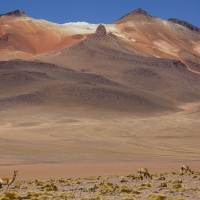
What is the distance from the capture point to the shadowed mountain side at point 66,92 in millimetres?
98188

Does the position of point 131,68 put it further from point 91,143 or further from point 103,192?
point 103,192

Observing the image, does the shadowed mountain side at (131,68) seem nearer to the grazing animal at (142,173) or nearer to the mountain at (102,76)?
the mountain at (102,76)

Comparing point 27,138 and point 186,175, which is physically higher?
point 27,138

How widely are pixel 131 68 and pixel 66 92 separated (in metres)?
37.4

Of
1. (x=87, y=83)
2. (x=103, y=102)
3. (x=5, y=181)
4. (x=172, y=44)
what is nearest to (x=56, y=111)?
(x=103, y=102)

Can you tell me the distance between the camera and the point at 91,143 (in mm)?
54594

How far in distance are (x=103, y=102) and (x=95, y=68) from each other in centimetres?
3961

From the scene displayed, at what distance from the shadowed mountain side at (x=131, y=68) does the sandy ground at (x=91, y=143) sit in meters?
17.8

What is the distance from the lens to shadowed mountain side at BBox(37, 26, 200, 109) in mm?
124375

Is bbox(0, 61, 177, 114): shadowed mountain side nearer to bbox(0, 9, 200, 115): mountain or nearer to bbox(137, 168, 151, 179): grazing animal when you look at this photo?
bbox(0, 9, 200, 115): mountain

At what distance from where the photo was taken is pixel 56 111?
91625 mm

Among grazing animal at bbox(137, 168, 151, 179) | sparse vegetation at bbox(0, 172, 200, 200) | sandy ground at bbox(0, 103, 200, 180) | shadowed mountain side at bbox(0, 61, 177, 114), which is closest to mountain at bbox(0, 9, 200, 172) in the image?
sandy ground at bbox(0, 103, 200, 180)

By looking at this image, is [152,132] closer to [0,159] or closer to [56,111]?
[56,111]

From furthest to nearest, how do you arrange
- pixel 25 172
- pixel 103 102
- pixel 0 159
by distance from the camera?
pixel 103 102 < pixel 0 159 < pixel 25 172
